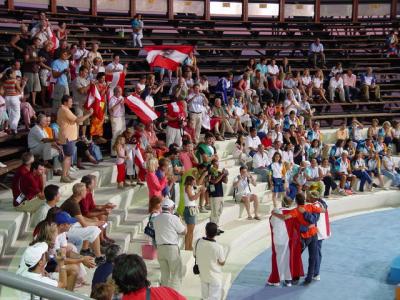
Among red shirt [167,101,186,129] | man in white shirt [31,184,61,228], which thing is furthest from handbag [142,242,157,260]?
red shirt [167,101,186,129]

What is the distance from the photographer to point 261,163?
17547mm

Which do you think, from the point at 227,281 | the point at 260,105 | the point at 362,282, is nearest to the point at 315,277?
the point at 362,282

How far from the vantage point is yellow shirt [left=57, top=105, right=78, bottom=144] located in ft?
40.2

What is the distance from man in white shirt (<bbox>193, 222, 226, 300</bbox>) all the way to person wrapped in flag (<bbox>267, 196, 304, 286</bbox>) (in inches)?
79.9

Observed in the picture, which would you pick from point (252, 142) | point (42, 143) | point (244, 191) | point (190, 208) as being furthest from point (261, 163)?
point (42, 143)

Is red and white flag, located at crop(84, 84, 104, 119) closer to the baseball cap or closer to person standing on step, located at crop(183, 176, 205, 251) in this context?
person standing on step, located at crop(183, 176, 205, 251)

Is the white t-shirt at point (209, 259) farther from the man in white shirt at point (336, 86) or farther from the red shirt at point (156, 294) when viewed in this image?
the man in white shirt at point (336, 86)

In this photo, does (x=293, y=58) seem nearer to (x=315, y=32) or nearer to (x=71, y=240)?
(x=315, y=32)

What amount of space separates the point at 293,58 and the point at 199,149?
11.1 m

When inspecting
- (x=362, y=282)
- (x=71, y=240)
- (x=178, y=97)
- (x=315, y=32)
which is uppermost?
(x=315, y=32)

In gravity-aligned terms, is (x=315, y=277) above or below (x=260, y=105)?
below

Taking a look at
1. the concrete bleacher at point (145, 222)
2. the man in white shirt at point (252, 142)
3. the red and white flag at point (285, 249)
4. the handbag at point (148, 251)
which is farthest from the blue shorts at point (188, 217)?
the man in white shirt at point (252, 142)

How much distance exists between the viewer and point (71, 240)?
940 centimetres

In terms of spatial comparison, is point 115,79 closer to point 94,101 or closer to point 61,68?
point 61,68
